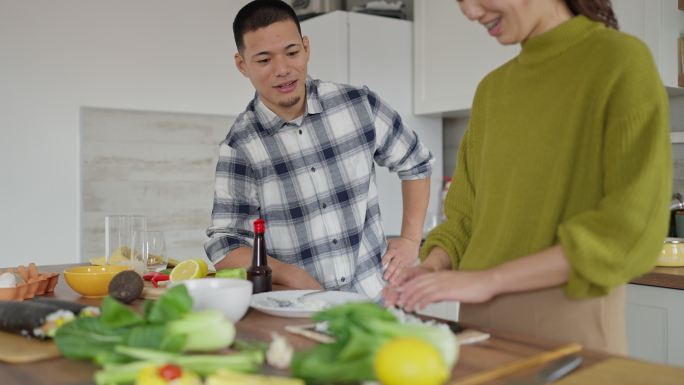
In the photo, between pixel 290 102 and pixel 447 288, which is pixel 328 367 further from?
pixel 290 102

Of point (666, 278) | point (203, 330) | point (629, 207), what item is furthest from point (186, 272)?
point (666, 278)

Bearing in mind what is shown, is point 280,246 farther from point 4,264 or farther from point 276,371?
point 4,264

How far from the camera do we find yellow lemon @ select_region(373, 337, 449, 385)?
79cm

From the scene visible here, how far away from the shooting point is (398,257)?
198 cm

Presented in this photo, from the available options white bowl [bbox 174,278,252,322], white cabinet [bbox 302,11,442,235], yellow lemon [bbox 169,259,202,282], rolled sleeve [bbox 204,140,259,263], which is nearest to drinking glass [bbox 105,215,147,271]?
yellow lemon [bbox 169,259,202,282]

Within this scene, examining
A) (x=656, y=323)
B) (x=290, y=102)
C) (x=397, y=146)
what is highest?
(x=290, y=102)

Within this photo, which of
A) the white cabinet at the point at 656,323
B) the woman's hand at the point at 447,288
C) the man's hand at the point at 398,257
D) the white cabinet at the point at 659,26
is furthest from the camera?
the white cabinet at the point at 659,26

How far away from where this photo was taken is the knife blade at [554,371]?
911 millimetres

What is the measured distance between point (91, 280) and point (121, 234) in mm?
218

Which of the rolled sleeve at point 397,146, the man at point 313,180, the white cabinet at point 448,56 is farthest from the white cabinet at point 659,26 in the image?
the man at point 313,180

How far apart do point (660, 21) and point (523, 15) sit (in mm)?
1880

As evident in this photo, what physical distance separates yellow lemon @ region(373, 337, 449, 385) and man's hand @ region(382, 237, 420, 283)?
43.4 inches

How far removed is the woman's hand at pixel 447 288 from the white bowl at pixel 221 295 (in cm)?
28

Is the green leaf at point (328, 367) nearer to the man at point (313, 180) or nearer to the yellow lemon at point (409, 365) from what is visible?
the yellow lemon at point (409, 365)
